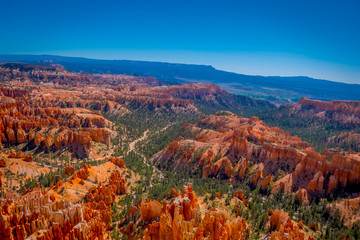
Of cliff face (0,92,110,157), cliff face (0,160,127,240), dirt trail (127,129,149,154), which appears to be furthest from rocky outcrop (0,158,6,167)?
dirt trail (127,129,149,154)

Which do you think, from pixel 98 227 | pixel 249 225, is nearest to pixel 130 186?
pixel 98 227

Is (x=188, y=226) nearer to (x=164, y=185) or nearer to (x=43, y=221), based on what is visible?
(x=43, y=221)

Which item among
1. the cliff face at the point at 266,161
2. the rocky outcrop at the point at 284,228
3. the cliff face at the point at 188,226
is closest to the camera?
the cliff face at the point at 188,226

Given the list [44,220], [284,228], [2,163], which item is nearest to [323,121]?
[284,228]

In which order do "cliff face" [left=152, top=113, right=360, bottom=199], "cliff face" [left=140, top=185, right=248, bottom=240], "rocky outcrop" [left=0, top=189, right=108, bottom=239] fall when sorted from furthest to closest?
"cliff face" [left=152, top=113, right=360, bottom=199] → "cliff face" [left=140, top=185, right=248, bottom=240] → "rocky outcrop" [left=0, top=189, right=108, bottom=239]

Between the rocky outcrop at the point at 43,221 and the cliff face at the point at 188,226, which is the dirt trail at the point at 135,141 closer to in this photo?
the rocky outcrop at the point at 43,221

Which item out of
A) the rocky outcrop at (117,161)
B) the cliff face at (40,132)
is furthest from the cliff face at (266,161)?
the cliff face at (40,132)

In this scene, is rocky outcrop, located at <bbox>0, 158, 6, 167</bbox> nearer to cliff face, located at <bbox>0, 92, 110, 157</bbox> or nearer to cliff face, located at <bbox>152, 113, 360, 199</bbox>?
cliff face, located at <bbox>0, 92, 110, 157</bbox>

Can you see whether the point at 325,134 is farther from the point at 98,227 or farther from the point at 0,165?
the point at 0,165
